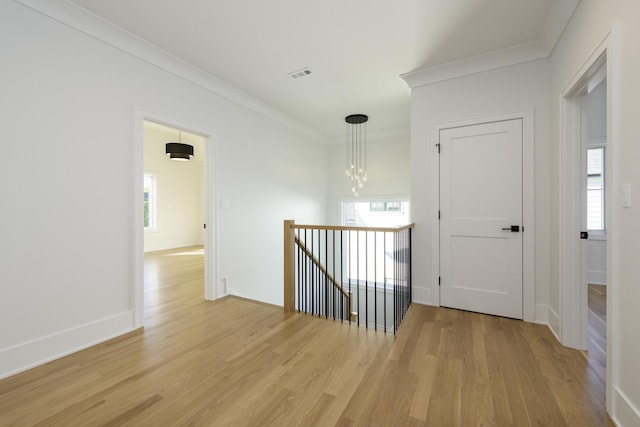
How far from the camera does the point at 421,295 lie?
10.8 ft

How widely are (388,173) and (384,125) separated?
37.8 inches

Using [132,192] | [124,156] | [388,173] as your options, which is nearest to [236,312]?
[132,192]

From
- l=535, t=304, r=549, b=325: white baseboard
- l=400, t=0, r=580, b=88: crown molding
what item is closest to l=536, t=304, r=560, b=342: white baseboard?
l=535, t=304, r=549, b=325: white baseboard

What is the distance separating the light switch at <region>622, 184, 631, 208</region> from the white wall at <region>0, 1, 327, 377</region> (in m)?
3.57

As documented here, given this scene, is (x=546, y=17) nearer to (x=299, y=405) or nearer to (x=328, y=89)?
(x=328, y=89)

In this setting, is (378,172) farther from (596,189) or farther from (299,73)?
(596,189)

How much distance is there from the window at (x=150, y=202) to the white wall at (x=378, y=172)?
476cm

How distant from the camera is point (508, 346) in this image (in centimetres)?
226

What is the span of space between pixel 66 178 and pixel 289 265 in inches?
83.8

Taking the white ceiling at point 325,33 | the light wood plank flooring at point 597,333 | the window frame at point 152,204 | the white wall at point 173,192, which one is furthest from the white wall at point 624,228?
the window frame at point 152,204

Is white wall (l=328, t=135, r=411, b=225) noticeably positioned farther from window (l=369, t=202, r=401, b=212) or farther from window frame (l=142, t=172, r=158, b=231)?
window frame (l=142, t=172, r=158, b=231)

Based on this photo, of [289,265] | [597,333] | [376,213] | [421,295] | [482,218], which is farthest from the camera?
[376,213]

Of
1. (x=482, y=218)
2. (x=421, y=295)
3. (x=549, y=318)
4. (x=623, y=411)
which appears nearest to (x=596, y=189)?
(x=482, y=218)

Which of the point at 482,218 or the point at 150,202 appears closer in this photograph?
Result: the point at 482,218
